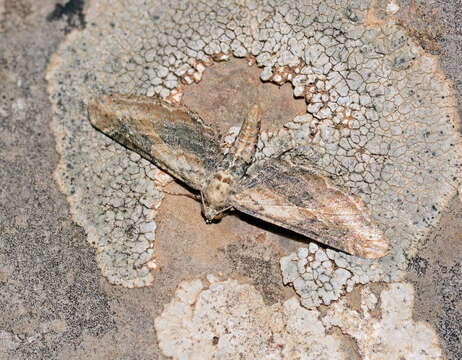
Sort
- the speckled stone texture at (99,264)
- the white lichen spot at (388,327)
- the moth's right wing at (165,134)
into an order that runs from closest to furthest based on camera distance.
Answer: the white lichen spot at (388,327)
the speckled stone texture at (99,264)
the moth's right wing at (165,134)

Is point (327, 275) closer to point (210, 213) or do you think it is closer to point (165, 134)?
point (210, 213)

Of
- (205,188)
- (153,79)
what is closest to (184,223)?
(205,188)

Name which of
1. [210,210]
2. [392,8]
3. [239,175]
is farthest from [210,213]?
[392,8]

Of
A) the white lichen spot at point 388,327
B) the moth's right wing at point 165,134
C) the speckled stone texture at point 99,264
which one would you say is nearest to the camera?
the white lichen spot at point 388,327

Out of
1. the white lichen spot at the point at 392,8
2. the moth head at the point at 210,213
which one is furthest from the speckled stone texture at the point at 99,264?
the moth head at the point at 210,213

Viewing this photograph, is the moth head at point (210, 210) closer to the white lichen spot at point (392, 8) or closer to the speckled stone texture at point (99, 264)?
the speckled stone texture at point (99, 264)

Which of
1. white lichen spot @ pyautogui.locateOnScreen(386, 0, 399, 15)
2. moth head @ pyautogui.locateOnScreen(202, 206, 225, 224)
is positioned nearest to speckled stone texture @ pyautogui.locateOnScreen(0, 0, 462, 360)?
white lichen spot @ pyautogui.locateOnScreen(386, 0, 399, 15)

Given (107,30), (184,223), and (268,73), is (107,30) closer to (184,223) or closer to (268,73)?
(268,73)
